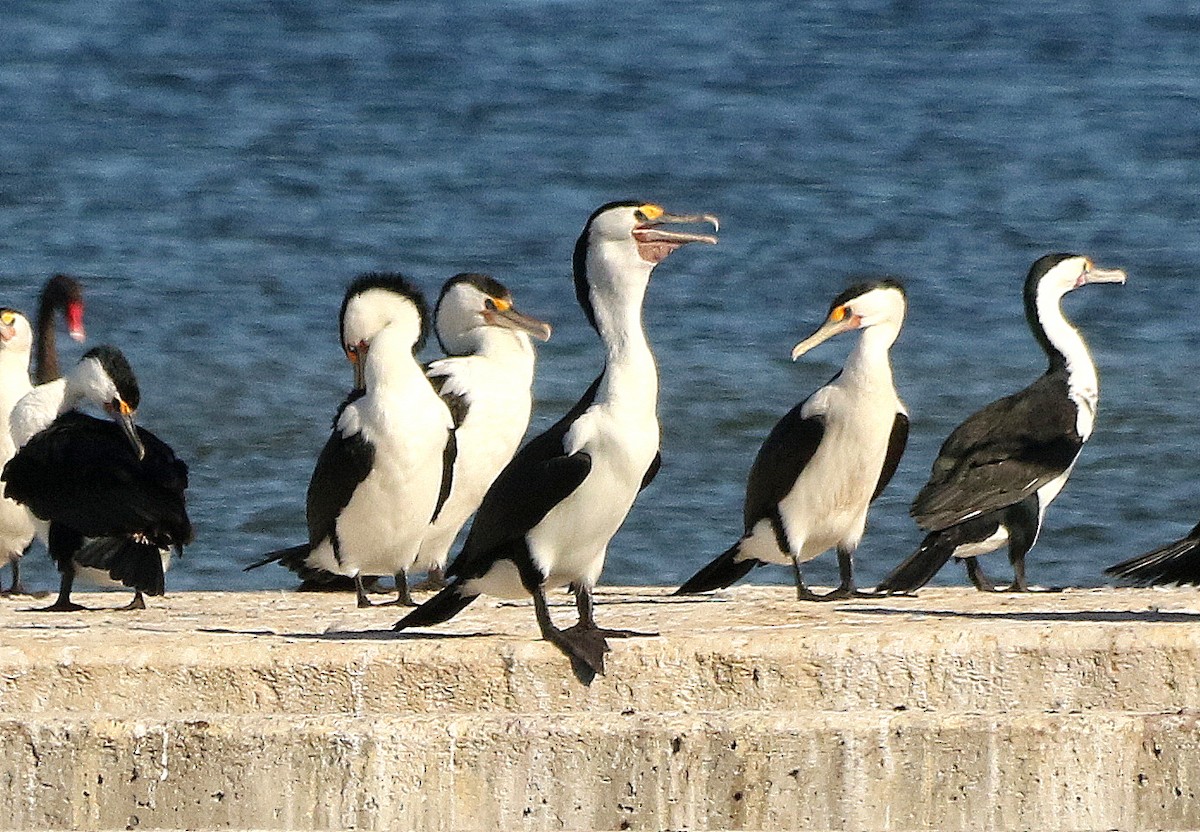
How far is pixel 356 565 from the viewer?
10359 millimetres

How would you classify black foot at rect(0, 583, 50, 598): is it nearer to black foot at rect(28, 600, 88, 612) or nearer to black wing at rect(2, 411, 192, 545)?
black foot at rect(28, 600, 88, 612)

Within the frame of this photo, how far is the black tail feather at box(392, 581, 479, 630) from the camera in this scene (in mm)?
8602

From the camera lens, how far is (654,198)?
28.0 meters

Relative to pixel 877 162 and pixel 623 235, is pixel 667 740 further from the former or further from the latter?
pixel 877 162

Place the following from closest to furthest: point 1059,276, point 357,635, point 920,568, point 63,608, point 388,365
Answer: point 357,635, point 388,365, point 63,608, point 920,568, point 1059,276

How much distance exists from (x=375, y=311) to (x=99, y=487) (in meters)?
1.31

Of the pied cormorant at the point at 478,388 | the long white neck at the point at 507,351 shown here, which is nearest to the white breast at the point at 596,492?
the pied cormorant at the point at 478,388

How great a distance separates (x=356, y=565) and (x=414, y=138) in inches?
859

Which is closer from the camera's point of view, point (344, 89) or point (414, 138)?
point (414, 138)

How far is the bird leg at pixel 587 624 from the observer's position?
840cm

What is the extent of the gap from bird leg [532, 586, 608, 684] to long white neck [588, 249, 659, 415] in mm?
684

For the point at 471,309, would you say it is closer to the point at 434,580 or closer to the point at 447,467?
the point at 434,580

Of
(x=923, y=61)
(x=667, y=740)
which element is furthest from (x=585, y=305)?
(x=923, y=61)

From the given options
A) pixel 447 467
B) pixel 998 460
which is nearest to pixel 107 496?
pixel 447 467
